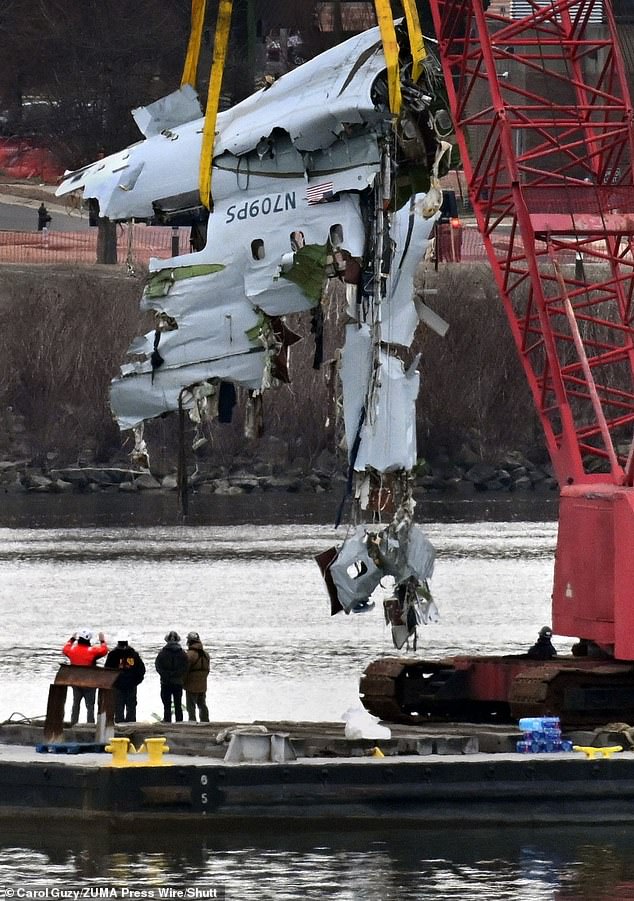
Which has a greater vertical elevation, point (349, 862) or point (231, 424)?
point (231, 424)

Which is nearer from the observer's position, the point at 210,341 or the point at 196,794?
the point at 196,794

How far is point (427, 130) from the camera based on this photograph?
3366 cm

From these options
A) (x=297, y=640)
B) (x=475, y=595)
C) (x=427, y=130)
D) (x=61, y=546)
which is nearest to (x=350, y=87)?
(x=427, y=130)

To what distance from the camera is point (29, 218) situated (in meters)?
122

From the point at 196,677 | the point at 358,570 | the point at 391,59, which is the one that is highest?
the point at 391,59

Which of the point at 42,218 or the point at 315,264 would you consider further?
the point at 42,218

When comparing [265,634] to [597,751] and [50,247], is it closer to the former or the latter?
[597,751]

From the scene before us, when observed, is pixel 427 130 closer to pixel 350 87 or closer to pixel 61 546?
pixel 350 87

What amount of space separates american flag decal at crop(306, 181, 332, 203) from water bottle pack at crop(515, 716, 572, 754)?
23.6 feet

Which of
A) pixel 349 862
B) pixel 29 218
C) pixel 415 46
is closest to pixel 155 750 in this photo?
pixel 349 862

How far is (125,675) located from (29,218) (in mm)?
87087

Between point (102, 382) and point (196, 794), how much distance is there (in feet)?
254

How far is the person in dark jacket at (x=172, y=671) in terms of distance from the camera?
118ft

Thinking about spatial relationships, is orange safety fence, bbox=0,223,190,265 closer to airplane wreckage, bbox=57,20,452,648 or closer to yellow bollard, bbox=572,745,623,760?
airplane wreckage, bbox=57,20,452,648
